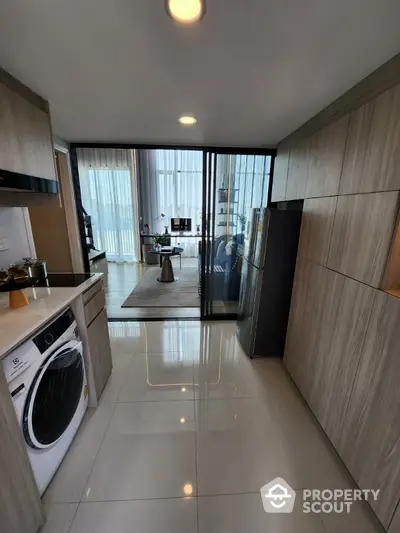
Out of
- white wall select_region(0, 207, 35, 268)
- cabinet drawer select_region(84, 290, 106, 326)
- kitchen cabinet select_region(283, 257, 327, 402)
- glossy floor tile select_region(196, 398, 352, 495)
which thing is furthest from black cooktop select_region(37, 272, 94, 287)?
kitchen cabinet select_region(283, 257, 327, 402)

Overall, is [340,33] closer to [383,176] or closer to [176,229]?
[383,176]

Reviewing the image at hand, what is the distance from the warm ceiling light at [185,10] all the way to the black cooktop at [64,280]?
1.59m

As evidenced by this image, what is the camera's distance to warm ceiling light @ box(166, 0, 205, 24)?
0.81 m

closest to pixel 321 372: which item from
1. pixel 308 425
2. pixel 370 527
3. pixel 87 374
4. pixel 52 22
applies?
pixel 308 425

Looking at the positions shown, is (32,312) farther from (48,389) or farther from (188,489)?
(188,489)

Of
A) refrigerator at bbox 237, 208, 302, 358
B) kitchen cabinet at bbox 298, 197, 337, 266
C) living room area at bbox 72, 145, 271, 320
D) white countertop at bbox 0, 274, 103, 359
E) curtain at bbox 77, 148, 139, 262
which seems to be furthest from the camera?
curtain at bbox 77, 148, 139, 262

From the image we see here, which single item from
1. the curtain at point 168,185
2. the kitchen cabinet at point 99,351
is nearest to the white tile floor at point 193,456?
the kitchen cabinet at point 99,351

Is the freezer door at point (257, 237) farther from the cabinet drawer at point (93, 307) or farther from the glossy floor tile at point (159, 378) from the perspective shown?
the cabinet drawer at point (93, 307)

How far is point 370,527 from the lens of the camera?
3.71 ft

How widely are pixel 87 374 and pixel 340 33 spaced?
7.88ft

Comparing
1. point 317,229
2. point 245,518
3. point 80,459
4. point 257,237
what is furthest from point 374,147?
point 80,459

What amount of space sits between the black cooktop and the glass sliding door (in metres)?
1.52

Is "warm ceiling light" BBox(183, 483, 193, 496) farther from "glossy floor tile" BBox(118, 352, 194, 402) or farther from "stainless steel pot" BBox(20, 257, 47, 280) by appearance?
"stainless steel pot" BBox(20, 257, 47, 280)

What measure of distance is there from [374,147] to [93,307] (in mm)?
2046
